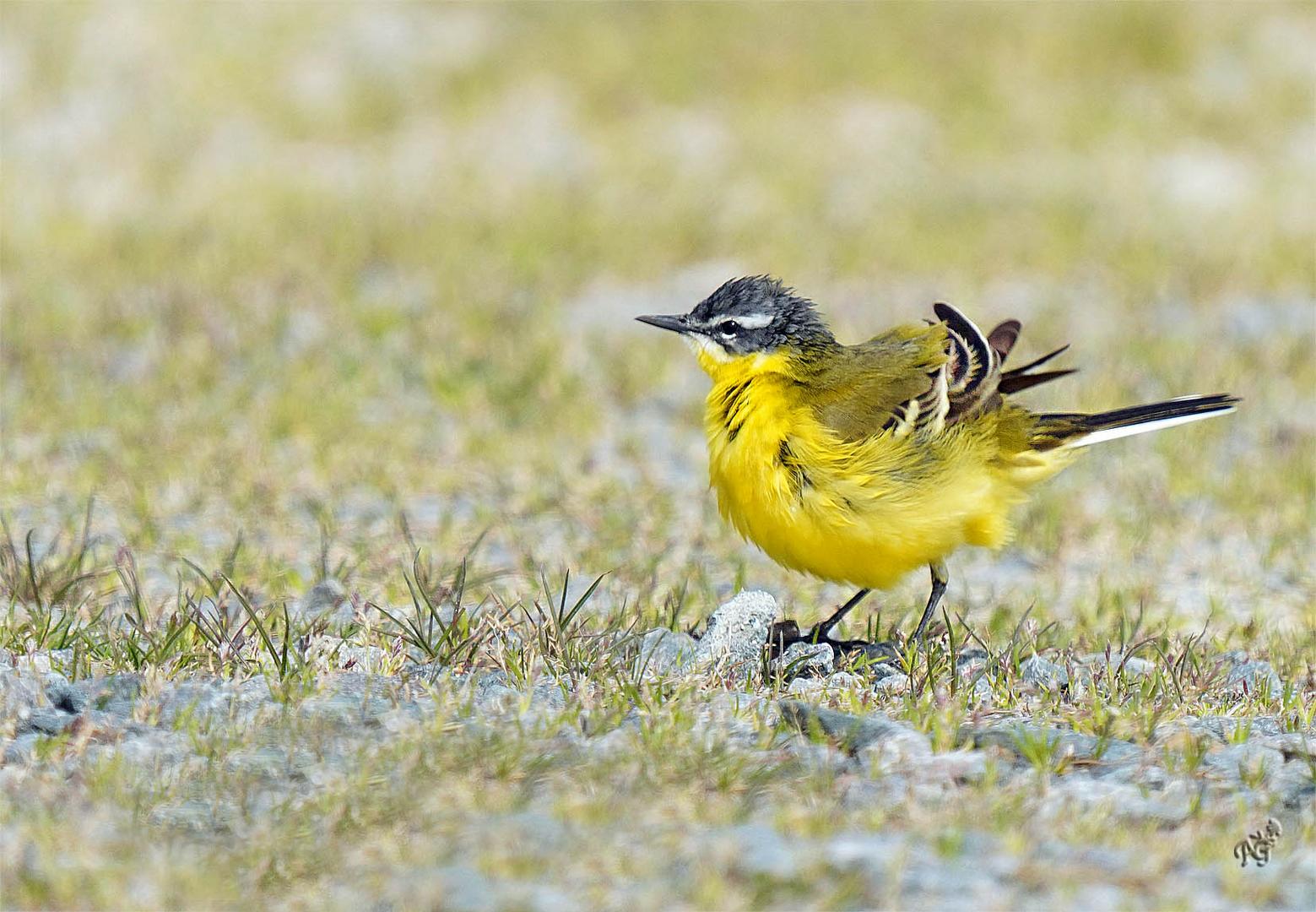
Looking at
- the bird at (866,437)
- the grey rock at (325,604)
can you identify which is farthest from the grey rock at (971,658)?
the grey rock at (325,604)

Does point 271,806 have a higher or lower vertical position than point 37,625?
lower

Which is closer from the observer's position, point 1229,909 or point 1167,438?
point 1229,909

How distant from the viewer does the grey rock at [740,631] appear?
5293 mm

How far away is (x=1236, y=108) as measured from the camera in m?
16.9

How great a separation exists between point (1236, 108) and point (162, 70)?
10.7m

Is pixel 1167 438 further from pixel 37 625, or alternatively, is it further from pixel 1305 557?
pixel 37 625

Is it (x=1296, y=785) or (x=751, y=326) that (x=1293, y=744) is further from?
(x=751, y=326)

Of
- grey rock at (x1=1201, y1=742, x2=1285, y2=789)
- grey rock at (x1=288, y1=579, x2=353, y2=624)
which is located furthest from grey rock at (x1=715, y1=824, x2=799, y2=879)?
grey rock at (x1=288, y1=579, x2=353, y2=624)

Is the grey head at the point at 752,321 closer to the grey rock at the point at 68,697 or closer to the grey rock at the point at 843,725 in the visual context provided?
the grey rock at the point at 843,725

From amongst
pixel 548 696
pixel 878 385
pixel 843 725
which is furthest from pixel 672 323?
pixel 843 725

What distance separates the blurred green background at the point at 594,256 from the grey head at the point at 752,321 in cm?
97

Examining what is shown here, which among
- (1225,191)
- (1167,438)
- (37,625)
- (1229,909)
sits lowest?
(1229,909)

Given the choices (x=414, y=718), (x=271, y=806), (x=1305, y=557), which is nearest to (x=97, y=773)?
(x=271, y=806)

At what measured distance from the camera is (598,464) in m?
8.88
